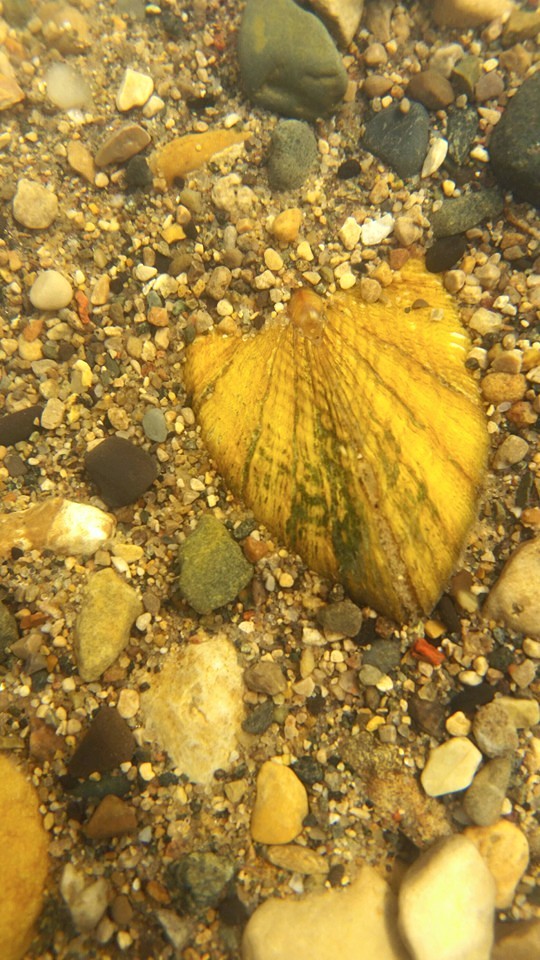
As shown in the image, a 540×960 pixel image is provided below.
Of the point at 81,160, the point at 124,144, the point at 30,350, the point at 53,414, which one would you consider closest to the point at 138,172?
the point at 124,144

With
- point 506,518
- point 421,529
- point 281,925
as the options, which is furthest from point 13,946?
point 506,518

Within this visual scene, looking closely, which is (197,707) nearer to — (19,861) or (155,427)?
(19,861)

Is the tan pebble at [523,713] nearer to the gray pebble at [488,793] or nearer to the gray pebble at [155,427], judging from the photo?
the gray pebble at [488,793]

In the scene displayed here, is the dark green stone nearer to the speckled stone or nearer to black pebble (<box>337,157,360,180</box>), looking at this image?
the speckled stone

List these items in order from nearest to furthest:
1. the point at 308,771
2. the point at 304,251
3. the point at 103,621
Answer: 1. the point at 308,771
2. the point at 103,621
3. the point at 304,251

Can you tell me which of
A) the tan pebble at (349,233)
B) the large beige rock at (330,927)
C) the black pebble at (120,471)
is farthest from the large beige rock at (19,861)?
the tan pebble at (349,233)
